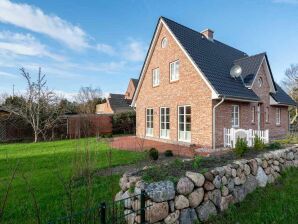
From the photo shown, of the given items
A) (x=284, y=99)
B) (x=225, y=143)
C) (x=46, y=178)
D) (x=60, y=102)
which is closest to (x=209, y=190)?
(x=46, y=178)

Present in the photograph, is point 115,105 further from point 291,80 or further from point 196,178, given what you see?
point 196,178

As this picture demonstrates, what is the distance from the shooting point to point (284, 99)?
746 inches

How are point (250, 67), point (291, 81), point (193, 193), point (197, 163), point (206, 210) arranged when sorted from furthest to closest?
1. point (291, 81)
2. point (250, 67)
3. point (197, 163)
4. point (206, 210)
5. point (193, 193)

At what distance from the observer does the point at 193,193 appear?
13.0ft

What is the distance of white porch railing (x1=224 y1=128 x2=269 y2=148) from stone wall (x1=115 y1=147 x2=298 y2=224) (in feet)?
14.8

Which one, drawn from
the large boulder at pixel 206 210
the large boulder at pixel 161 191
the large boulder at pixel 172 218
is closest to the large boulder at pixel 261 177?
the large boulder at pixel 206 210

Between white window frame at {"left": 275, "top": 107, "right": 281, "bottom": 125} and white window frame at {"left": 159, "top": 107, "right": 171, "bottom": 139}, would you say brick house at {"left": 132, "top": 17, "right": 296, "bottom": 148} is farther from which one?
white window frame at {"left": 275, "top": 107, "right": 281, "bottom": 125}

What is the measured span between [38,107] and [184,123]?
12607 millimetres

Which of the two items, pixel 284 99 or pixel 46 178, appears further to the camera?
pixel 284 99

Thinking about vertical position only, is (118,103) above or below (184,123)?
above

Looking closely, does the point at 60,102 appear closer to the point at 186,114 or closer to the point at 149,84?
the point at 149,84

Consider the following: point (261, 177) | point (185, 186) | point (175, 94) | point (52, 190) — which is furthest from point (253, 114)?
point (52, 190)

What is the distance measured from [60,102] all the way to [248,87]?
666 inches

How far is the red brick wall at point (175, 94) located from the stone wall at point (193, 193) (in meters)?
6.24
